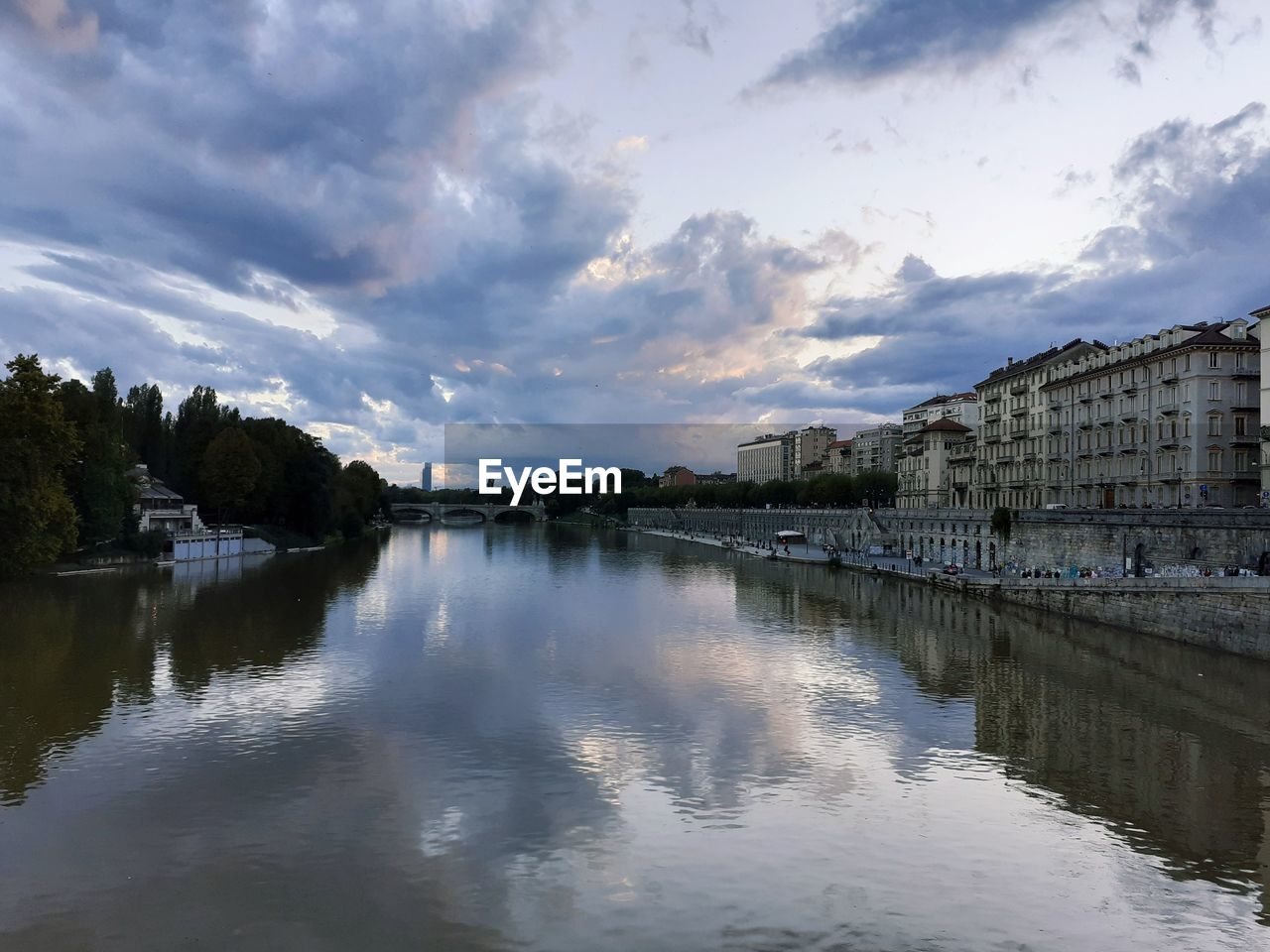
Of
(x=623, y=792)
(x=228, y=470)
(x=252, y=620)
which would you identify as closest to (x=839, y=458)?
(x=228, y=470)

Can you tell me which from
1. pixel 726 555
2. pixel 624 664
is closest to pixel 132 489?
pixel 624 664

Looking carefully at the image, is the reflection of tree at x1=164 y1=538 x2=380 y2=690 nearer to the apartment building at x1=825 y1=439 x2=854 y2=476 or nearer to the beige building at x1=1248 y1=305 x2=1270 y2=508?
the beige building at x1=1248 y1=305 x2=1270 y2=508

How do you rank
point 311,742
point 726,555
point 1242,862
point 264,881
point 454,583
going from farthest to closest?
point 726,555
point 454,583
point 311,742
point 1242,862
point 264,881

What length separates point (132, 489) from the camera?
223 feet

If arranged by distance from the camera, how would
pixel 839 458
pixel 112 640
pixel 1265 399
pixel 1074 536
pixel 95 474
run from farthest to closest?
pixel 839 458, pixel 95 474, pixel 1074 536, pixel 1265 399, pixel 112 640

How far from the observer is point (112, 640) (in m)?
35.0

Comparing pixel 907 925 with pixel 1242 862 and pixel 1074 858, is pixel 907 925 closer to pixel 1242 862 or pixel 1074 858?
pixel 1074 858

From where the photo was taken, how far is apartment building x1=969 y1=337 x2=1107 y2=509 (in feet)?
229

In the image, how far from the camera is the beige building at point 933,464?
→ 9062 centimetres

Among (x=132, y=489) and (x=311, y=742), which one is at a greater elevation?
(x=132, y=489)

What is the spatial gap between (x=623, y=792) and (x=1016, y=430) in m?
66.1

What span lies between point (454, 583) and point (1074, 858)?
176 ft

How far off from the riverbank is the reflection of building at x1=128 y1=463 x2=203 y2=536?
67.7 m

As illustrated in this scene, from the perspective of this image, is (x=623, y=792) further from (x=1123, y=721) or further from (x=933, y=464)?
(x=933, y=464)
